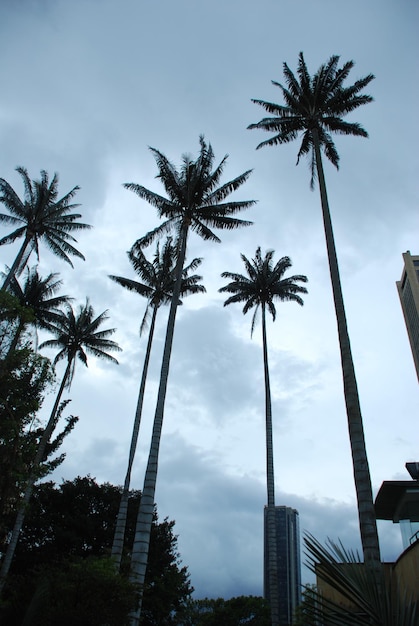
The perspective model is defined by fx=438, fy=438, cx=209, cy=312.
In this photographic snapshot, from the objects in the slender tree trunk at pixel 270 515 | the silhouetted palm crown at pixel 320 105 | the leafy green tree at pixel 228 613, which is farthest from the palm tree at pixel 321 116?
the leafy green tree at pixel 228 613

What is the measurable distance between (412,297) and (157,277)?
236ft

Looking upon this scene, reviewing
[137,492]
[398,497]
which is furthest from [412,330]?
[398,497]

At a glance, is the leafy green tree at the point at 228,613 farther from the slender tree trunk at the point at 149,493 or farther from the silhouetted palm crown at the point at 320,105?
the silhouetted palm crown at the point at 320,105

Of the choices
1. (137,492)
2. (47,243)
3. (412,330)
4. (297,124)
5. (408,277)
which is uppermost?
(408,277)

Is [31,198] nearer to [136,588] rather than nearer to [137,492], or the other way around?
[136,588]

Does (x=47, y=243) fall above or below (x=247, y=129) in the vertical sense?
above

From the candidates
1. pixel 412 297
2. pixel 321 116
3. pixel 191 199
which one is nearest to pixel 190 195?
pixel 191 199

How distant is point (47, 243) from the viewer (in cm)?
2873

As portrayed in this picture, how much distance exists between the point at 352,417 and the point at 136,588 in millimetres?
7702

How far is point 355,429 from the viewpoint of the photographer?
11.2 meters

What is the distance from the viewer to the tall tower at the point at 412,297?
84438 mm

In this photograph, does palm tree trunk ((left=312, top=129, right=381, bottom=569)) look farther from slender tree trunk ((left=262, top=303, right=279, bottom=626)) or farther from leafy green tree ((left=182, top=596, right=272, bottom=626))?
leafy green tree ((left=182, top=596, right=272, bottom=626))

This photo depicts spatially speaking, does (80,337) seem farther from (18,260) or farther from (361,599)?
(361,599)

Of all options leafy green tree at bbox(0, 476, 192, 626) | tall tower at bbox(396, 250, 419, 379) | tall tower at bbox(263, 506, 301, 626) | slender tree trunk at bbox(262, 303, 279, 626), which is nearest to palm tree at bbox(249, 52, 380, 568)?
slender tree trunk at bbox(262, 303, 279, 626)
